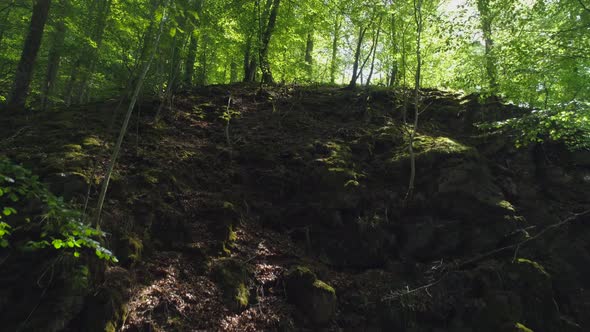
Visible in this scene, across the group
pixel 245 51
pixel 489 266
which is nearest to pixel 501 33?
pixel 489 266

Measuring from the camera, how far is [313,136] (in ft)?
35.6

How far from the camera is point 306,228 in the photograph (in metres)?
8.01

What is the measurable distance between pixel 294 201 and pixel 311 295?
118 inches

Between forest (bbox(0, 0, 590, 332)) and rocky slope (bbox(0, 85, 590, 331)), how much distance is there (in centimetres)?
4

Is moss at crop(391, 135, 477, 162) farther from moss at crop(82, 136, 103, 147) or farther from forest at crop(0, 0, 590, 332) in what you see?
moss at crop(82, 136, 103, 147)

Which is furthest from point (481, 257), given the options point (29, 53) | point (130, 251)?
point (29, 53)

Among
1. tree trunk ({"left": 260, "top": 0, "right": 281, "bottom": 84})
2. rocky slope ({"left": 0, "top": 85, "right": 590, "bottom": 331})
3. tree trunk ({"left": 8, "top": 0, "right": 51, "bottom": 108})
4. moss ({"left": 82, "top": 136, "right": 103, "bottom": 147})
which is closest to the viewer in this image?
rocky slope ({"left": 0, "top": 85, "right": 590, "bottom": 331})

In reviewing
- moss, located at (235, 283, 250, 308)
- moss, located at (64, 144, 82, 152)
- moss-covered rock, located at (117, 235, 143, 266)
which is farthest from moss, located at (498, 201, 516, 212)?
moss, located at (64, 144, 82, 152)

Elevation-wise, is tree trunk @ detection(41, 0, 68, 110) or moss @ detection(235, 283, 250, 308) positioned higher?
tree trunk @ detection(41, 0, 68, 110)

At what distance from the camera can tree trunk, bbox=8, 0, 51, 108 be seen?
931cm

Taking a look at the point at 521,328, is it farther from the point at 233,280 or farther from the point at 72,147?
the point at 72,147

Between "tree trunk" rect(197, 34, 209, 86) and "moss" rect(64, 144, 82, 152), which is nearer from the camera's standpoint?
"moss" rect(64, 144, 82, 152)

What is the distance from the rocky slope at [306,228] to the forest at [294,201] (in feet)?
0.13

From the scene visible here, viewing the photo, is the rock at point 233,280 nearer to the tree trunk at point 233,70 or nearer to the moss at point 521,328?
the moss at point 521,328
